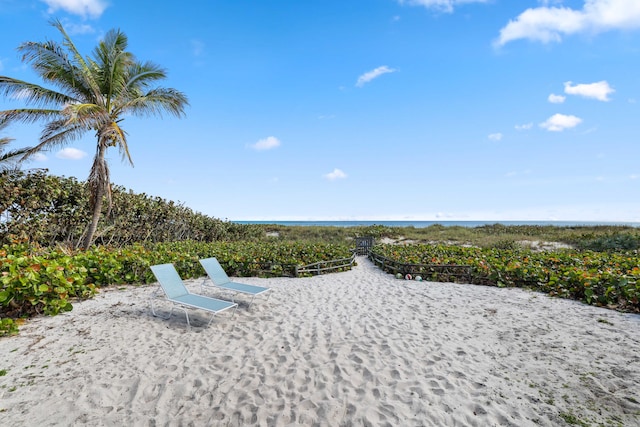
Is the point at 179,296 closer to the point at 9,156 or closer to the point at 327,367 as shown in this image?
the point at 327,367

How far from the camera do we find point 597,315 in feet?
19.9

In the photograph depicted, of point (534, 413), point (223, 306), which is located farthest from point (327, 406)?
point (223, 306)

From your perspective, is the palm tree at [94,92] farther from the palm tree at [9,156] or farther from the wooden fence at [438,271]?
the wooden fence at [438,271]

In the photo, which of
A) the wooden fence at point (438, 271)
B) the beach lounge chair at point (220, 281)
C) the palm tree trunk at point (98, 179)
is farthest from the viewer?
the palm tree trunk at point (98, 179)

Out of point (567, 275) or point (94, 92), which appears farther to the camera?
point (94, 92)

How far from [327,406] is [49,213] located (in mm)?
13044

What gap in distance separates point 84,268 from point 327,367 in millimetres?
6108

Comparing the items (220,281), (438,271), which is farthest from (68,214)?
(438,271)

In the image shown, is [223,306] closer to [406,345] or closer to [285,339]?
[285,339]

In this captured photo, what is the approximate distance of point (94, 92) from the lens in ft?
35.5

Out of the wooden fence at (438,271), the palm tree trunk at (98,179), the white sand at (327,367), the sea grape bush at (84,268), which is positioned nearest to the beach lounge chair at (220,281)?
the white sand at (327,367)

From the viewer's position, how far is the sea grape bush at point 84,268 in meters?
5.50

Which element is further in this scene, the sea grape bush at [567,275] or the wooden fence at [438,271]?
the wooden fence at [438,271]

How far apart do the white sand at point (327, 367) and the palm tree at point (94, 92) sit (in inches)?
255
